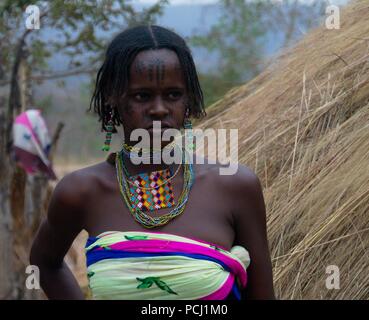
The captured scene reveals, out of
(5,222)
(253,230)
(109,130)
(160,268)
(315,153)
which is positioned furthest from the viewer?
(5,222)

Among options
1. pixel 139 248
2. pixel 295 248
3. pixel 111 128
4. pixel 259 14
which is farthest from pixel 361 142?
pixel 259 14

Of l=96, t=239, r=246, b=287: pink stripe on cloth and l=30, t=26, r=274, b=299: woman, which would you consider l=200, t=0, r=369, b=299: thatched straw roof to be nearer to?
l=30, t=26, r=274, b=299: woman

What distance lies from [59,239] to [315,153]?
1.01 meters

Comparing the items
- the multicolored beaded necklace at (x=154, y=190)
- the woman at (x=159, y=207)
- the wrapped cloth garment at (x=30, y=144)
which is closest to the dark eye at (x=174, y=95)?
the woman at (x=159, y=207)

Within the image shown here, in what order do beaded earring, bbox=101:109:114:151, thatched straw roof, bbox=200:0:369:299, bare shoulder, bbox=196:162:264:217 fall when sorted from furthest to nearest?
thatched straw roof, bbox=200:0:369:299, beaded earring, bbox=101:109:114:151, bare shoulder, bbox=196:162:264:217

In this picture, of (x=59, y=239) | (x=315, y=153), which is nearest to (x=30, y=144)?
(x=315, y=153)

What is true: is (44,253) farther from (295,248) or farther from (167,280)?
(295,248)

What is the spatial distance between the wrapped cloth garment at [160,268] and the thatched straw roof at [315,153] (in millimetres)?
749

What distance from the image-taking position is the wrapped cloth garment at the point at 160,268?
1525 mm

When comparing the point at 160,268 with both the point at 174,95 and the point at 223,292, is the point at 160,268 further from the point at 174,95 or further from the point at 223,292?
the point at 174,95

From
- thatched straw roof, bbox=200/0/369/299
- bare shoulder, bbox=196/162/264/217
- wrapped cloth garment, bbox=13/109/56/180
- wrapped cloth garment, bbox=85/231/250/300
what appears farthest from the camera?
wrapped cloth garment, bbox=13/109/56/180

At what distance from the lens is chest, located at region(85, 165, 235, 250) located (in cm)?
159

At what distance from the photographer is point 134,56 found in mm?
1621

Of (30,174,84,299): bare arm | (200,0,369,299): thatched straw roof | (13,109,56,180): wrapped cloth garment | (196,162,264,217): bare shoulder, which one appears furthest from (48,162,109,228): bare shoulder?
(13,109,56,180): wrapped cloth garment
